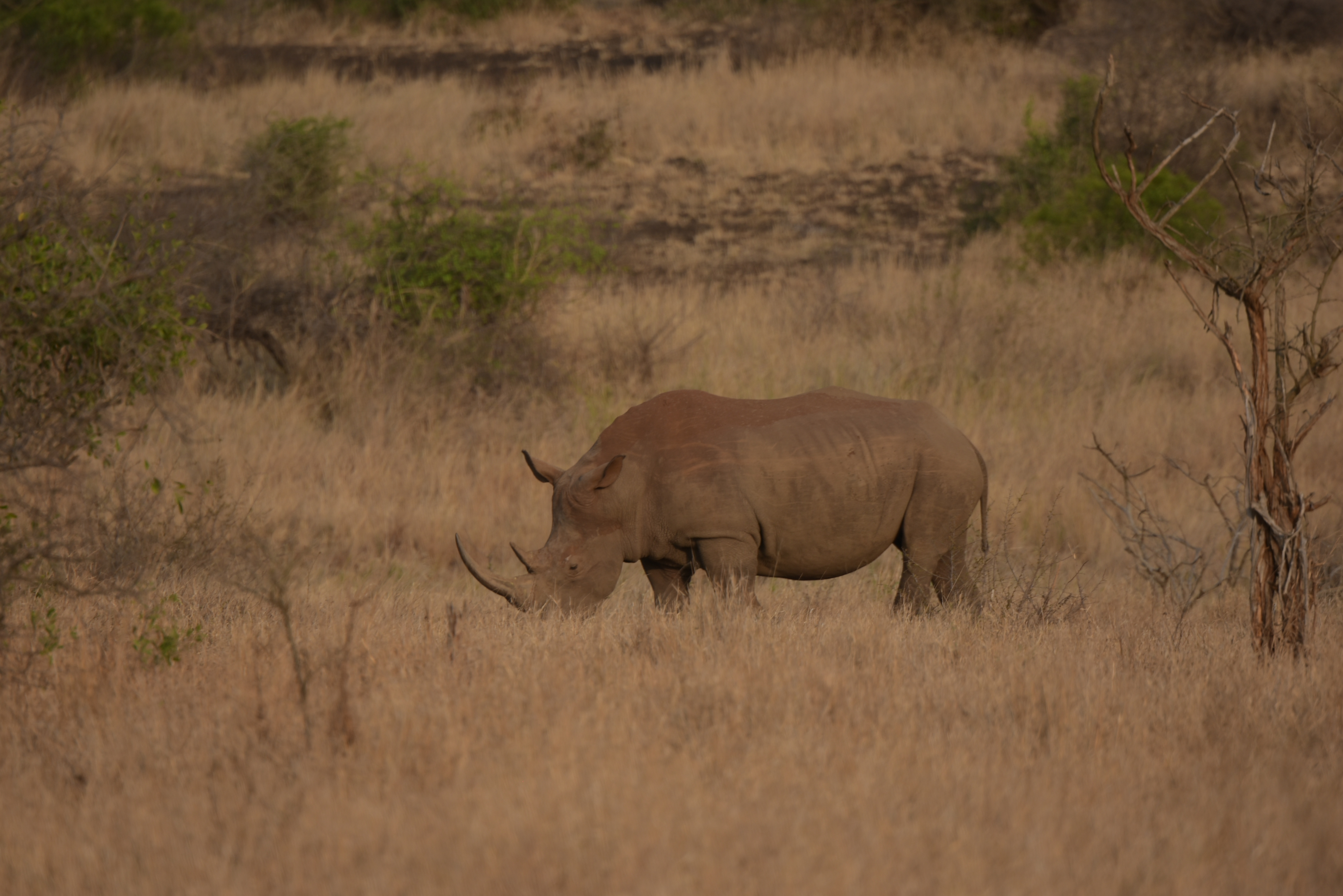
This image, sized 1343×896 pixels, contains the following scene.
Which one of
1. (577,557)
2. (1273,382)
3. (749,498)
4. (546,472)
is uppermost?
(1273,382)

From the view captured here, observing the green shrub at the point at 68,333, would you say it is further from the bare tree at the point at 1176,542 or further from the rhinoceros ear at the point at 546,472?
the bare tree at the point at 1176,542

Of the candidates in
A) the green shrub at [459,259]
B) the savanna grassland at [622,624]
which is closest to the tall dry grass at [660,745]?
the savanna grassland at [622,624]

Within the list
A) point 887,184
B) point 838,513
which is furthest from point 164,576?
point 887,184

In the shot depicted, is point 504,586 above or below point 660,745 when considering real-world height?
below

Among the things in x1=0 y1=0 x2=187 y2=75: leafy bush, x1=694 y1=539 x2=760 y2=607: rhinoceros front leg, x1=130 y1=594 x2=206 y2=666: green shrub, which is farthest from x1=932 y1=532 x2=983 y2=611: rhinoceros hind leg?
x1=0 y1=0 x2=187 y2=75: leafy bush

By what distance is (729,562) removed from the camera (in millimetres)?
5543

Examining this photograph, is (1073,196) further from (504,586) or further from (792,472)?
(504,586)

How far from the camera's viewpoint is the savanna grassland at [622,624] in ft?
11.0

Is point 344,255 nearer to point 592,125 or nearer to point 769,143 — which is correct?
point 592,125

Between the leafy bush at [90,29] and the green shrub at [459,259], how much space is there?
1005 centimetres

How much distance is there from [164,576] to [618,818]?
163 inches

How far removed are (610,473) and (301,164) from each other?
9.78 m

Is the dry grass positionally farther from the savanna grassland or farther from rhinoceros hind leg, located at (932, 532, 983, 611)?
rhinoceros hind leg, located at (932, 532, 983, 611)

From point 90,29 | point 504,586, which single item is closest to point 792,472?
point 504,586
